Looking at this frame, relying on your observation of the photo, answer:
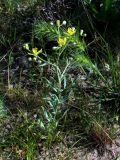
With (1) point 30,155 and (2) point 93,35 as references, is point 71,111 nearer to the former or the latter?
(1) point 30,155

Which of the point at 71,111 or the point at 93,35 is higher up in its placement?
the point at 93,35

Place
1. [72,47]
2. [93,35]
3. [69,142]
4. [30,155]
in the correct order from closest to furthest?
[30,155]
[69,142]
[72,47]
[93,35]

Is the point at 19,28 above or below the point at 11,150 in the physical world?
above

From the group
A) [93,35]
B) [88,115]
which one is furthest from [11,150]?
[93,35]

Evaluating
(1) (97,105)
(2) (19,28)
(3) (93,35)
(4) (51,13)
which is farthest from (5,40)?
(1) (97,105)

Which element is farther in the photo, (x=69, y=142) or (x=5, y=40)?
(x=5, y=40)

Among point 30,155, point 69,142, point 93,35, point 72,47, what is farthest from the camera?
point 93,35

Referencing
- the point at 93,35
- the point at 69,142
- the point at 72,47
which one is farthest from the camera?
the point at 93,35

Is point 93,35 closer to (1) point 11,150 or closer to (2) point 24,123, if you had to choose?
(2) point 24,123

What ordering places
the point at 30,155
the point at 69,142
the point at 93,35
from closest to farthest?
the point at 30,155 → the point at 69,142 → the point at 93,35
